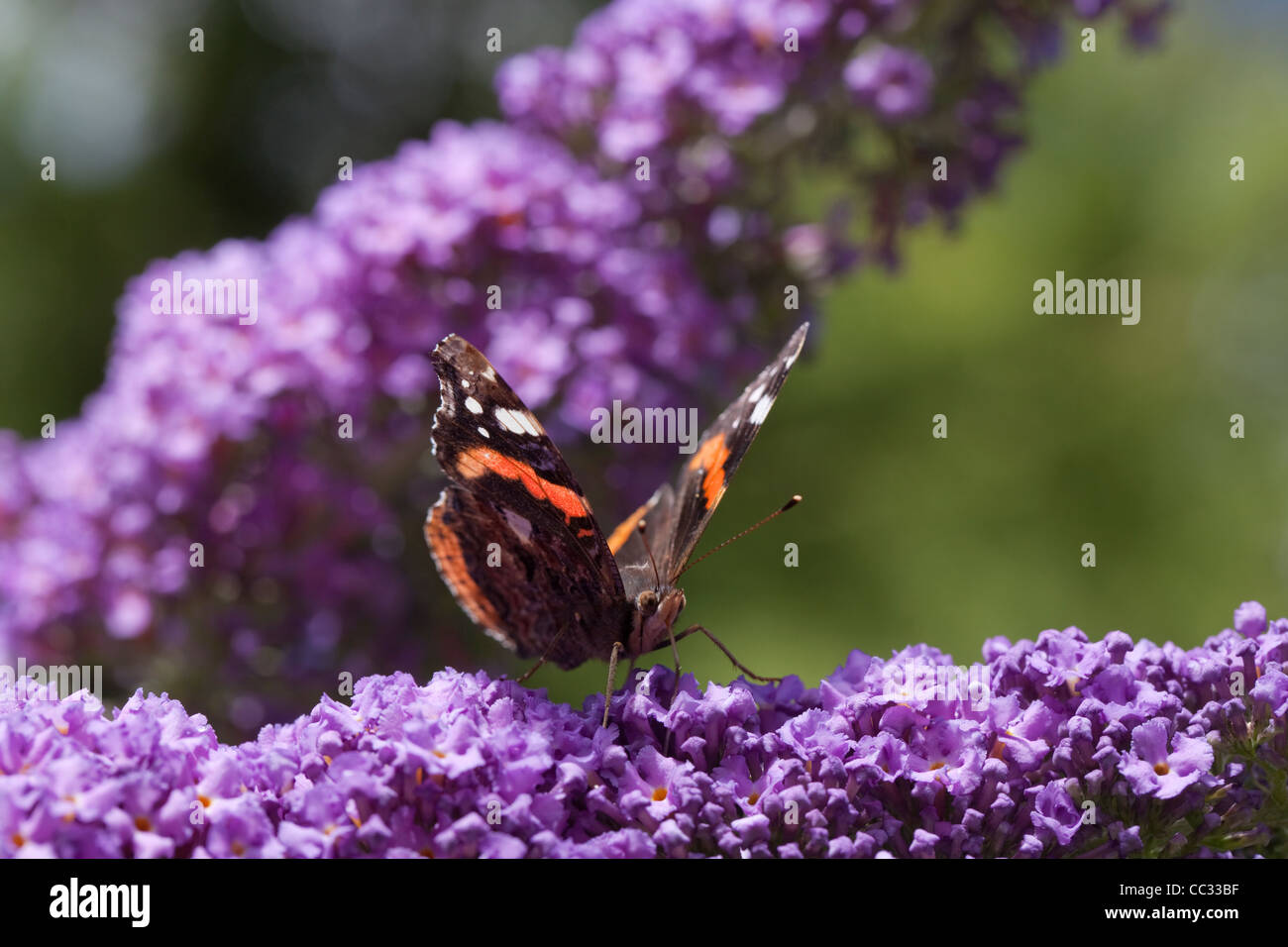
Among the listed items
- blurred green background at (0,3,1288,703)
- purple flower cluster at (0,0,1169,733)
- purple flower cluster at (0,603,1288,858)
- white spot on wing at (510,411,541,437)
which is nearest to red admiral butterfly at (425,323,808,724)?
white spot on wing at (510,411,541,437)

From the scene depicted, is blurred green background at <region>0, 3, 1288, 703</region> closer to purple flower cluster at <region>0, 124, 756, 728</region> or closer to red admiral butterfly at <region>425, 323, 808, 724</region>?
purple flower cluster at <region>0, 124, 756, 728</region>

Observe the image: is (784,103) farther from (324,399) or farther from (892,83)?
(324,399)

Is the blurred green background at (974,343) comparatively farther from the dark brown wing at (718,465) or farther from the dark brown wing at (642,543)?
the dark brown wing at (718,465)

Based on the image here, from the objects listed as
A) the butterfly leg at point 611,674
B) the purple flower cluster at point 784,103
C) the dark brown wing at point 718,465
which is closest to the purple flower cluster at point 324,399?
the purple flower cluster at point 784,103

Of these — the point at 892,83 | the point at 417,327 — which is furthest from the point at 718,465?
the point at 892,83

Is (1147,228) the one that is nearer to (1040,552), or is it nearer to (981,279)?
(981,279)
